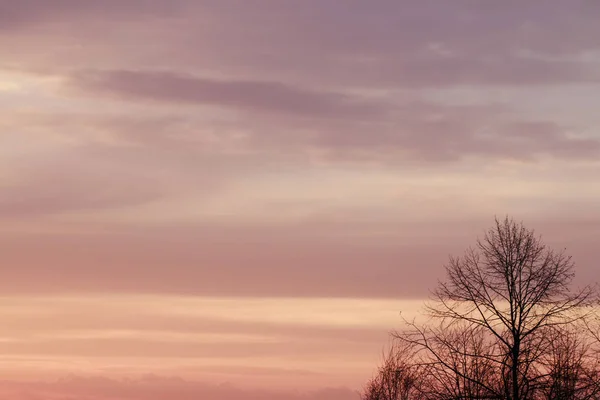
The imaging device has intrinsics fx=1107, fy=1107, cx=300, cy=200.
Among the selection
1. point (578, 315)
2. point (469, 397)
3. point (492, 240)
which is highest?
point (492, 240)

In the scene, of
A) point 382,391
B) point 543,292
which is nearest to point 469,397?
point 543,292

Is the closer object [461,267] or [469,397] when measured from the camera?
[469,397]

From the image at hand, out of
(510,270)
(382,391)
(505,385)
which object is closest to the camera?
(505,385)

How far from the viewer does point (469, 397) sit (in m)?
44.4

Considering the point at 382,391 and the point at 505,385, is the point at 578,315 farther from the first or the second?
the point at 382,391

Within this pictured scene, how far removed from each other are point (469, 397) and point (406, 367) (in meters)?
3.28

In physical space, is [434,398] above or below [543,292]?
below

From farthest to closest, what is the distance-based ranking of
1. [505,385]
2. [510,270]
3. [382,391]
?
[382,391]
[510,270]
[505,385]

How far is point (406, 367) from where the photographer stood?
153ft

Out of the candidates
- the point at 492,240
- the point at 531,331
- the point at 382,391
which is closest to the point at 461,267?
the point at 492,240

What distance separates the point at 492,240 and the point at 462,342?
185 inches

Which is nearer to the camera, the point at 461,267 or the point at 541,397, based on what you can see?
the point at 541,397

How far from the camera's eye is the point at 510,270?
152 feet

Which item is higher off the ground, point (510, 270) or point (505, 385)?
point (510, 270)
